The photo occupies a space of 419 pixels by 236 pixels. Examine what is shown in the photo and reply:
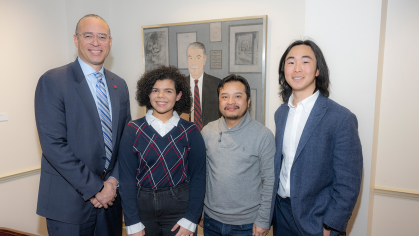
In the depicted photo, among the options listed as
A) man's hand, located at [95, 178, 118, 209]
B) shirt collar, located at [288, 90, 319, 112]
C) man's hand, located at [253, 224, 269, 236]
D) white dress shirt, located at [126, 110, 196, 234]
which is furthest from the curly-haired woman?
shirt collar, located at [288, 90, 319, 112]

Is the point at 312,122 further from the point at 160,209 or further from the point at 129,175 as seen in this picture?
the point at 129,175

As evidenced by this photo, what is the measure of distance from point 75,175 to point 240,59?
5.47 feet

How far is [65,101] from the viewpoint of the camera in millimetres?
1510

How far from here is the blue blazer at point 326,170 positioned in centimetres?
135

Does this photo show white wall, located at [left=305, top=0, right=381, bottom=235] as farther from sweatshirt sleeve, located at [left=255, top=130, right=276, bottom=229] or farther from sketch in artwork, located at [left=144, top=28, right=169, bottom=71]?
sketch in artwork, located at [left=144, top=28, right=169, bottom=71]

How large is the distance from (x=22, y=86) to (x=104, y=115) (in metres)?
1.60

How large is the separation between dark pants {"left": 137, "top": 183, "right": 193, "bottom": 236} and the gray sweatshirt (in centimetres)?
25

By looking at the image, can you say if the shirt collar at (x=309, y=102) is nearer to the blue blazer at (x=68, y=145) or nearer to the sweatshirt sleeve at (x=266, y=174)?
the sweatshirt sleeve at (x=266, y=174)

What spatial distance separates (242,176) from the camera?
165cm

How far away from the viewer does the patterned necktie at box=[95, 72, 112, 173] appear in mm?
1633

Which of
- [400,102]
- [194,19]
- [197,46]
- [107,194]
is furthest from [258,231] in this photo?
[194,19]

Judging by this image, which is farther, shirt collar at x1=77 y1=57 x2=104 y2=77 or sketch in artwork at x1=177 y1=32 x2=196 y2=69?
sketch in artwork at x1=177 y1=32 x2=196 y2=69

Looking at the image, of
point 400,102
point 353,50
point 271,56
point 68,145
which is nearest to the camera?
point 68,145

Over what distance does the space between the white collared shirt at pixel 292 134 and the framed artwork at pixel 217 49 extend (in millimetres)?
828
